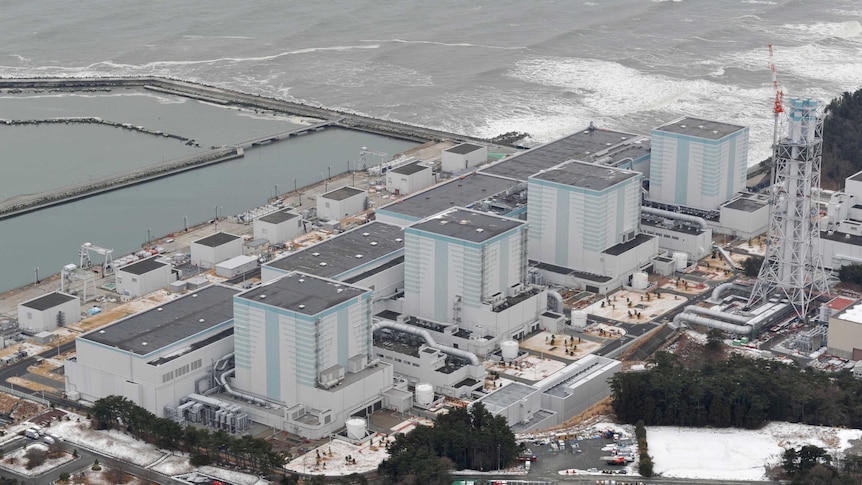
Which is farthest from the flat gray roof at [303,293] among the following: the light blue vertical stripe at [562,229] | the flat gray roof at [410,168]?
the flat gray roof at [410,168]

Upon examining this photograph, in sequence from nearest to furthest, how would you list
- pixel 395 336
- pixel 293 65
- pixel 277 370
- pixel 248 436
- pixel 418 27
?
pixel 248 436 → pixel 277 370 → pixel 395 336 → pixel 293 65 → pixel 418 27

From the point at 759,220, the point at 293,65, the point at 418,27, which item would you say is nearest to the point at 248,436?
the point at 759,220

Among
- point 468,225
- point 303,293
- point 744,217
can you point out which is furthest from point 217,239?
point 744,217

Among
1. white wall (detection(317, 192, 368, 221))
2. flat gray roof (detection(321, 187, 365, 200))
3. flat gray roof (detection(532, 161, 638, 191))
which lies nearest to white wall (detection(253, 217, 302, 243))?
white wall (detection(317, 192, 368, 221))

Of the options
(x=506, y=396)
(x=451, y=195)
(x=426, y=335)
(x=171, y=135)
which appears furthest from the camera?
(x=171, y=135)

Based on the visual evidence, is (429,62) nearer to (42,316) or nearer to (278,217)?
(278,217)

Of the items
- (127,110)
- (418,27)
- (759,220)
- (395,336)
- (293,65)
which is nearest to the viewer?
(395,336)

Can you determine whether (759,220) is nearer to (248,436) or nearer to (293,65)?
(248,436)
